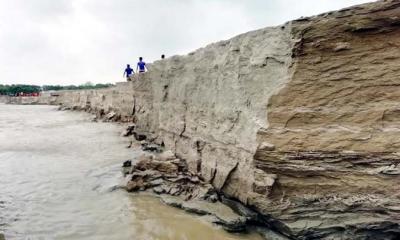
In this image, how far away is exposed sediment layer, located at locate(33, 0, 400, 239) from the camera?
4453 millimetres

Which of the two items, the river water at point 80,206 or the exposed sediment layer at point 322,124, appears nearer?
the exposed sediment layer at point 322,124

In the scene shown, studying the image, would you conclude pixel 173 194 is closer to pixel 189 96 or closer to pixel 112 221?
pixel 112 221

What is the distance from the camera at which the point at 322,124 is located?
4.80 metres

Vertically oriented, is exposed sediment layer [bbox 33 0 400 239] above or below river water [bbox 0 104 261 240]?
above

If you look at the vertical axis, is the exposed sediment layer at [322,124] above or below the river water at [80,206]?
above

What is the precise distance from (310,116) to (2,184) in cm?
638

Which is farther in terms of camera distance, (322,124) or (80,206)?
(80,206)

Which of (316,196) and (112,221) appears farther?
(112,221)

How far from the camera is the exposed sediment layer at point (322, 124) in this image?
4.45 meters

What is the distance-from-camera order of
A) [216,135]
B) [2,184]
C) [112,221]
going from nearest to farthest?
1. [112,221]
2. [216,135]
3. [2,184]

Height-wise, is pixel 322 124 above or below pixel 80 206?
above

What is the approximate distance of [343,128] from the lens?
4.67 metres

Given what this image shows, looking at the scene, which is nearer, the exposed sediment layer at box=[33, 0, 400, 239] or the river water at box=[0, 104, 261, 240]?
the exposed sediment layer at box=[33, 0, 400, 239]

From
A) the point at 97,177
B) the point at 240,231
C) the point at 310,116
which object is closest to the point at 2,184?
the point at 97,177
